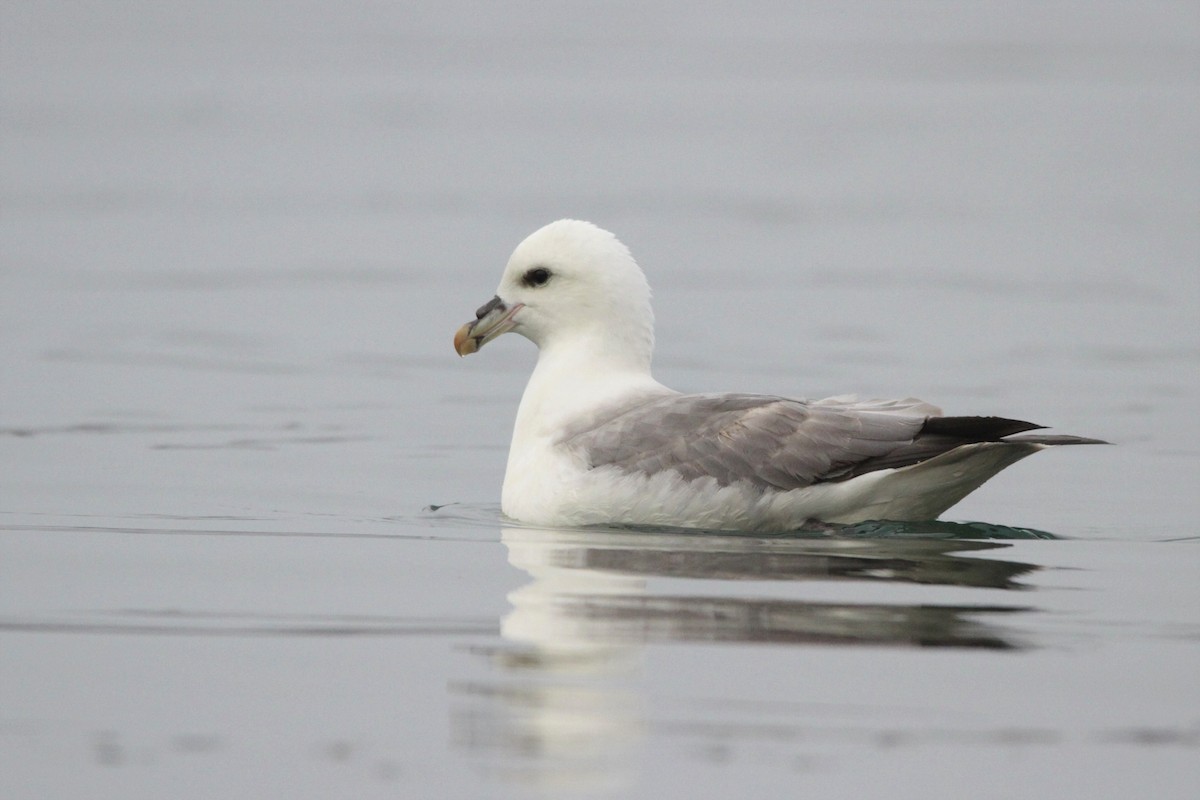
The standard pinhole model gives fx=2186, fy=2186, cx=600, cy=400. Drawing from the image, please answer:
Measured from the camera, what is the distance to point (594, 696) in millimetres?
6137

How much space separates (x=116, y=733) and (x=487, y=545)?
2.95 m

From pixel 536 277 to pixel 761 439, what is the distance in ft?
5.20

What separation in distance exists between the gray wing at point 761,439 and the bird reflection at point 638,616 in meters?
0.28

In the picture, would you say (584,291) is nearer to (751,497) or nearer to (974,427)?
(751,497)

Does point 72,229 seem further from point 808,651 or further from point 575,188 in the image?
point 808,651

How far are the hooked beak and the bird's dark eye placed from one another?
0.45 ft

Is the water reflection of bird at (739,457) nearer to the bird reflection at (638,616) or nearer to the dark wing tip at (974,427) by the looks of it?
the dark wing tip at (974,427)

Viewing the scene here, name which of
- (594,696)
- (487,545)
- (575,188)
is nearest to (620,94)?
(575,188)

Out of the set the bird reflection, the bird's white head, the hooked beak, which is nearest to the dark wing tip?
the bird reflection

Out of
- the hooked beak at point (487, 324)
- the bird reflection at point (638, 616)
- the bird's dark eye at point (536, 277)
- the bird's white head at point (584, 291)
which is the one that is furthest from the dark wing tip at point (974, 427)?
the hooked beak at point (487, 324)

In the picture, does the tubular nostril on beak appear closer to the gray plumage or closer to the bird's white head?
the bird's white head

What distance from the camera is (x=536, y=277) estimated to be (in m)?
9.75

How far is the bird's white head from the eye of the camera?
9633 mm

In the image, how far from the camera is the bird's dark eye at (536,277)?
972 cm
